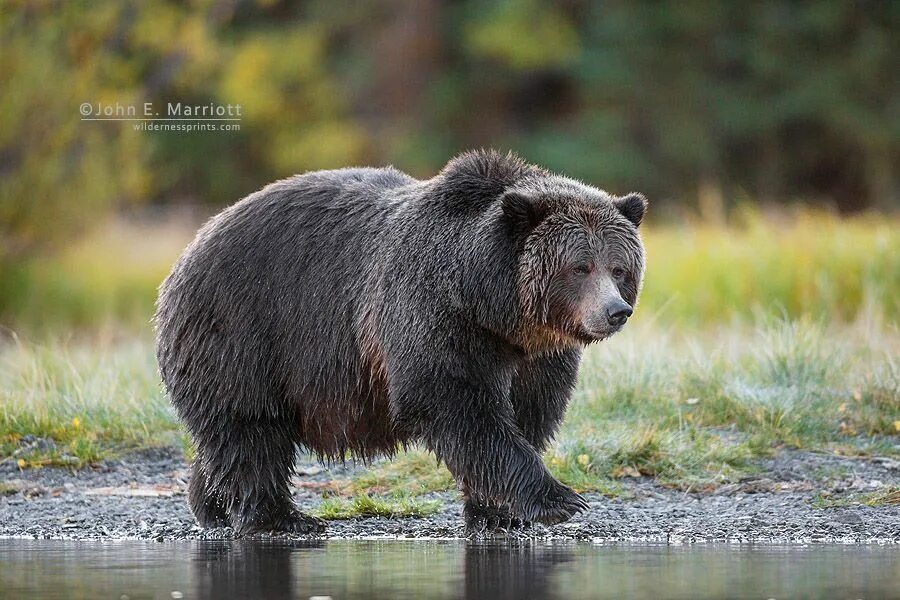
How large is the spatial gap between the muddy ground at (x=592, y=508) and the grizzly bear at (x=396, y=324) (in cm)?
37

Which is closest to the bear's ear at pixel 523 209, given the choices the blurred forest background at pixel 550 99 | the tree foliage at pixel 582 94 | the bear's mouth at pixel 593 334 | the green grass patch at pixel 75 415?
the bear's mouth at pixel 593 334

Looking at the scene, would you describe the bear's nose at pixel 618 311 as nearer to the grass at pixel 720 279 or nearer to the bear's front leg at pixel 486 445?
the bear's front leg at pixel 486 445

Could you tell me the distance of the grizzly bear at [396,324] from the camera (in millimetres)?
6930

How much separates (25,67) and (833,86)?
15.9 meters

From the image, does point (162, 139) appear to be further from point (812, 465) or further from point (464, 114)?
point (812, 465)

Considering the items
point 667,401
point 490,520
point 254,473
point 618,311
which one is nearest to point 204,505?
point 254,473

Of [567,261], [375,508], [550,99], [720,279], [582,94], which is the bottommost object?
[375,508]

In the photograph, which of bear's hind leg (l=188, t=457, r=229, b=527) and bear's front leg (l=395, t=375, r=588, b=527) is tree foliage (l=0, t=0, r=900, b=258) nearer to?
bear's hind leg (l=188, t=457, r=229, b=527)

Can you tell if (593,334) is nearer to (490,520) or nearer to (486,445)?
(486,445)

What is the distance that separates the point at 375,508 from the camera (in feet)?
26.5

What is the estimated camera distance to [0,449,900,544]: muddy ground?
7.57m

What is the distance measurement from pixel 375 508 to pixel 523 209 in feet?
6.67

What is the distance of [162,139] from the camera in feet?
102

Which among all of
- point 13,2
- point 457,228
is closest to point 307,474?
point 457,228
